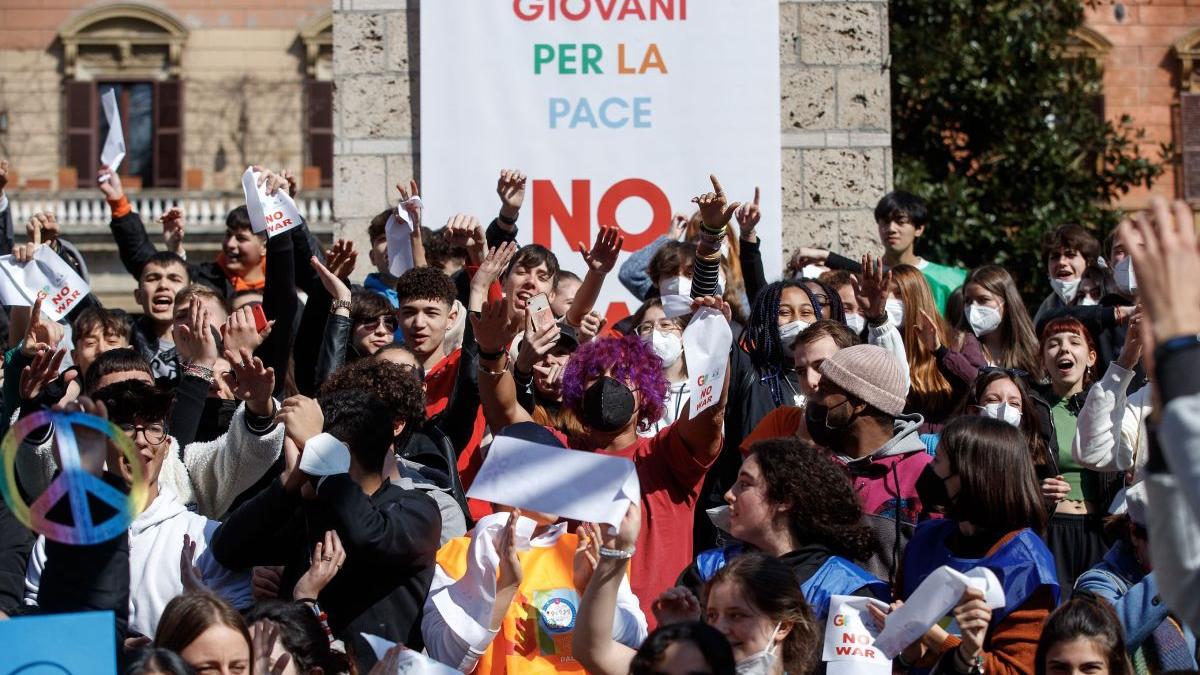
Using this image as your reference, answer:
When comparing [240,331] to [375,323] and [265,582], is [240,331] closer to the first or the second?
→ [265,582]

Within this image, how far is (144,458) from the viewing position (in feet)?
17.4

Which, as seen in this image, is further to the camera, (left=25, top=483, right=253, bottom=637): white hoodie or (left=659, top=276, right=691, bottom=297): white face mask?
(left=659, top=276, right=691, bottom=297): white face mask

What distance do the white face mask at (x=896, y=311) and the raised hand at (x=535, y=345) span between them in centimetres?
174

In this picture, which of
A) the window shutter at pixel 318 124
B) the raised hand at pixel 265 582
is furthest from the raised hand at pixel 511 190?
the window shutter at pixel 318 124

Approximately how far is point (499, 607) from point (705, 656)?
0.79 metres

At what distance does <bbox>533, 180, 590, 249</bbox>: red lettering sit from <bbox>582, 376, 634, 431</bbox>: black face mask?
390 cm

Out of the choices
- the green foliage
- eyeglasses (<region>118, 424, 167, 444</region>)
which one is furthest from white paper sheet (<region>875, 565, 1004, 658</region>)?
the green foliage

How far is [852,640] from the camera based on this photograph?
14.1ft

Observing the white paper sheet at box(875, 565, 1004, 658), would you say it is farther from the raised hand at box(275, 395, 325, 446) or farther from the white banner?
the white banner

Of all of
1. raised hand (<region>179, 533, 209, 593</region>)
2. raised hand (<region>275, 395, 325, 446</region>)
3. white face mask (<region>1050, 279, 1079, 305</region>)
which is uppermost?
white face mask (<region>1050, 279, 1079, 305</region>)

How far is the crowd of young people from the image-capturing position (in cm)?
423

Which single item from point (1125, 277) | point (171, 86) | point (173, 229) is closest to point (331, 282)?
point (173, 229)

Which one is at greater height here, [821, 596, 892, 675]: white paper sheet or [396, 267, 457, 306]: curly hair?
[396, 267, 457, 306]: curly hair

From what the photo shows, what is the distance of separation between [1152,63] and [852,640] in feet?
83.1
